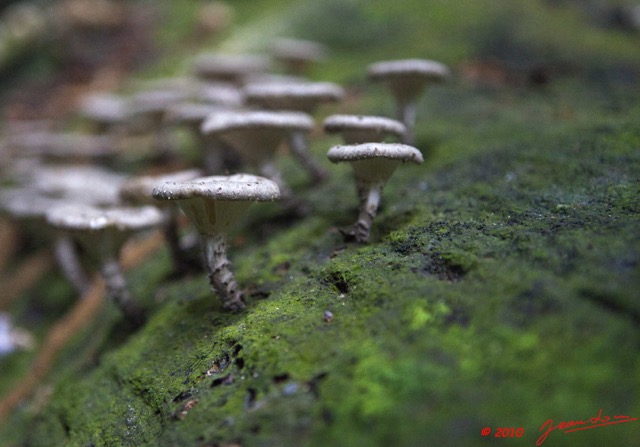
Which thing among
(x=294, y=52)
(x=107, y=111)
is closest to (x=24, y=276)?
(x=107, y=111)

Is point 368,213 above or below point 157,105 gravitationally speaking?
above

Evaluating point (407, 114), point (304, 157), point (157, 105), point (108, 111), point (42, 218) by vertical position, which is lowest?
point (42, 218)

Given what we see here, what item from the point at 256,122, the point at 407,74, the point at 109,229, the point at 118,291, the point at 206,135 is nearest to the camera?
the point at 256,122

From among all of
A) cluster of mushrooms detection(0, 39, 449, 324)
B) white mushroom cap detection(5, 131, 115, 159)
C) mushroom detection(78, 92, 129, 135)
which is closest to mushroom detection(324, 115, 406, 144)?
cluster of mushrooms detection(0, 39, 449, 324)

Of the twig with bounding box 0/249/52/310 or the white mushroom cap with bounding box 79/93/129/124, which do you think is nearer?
the twig with bounding box 0/249/52/310

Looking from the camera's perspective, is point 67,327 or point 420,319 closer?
point 420,319

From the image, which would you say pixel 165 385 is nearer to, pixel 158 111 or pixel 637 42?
pixel 158 111

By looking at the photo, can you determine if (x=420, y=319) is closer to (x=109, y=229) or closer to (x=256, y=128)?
(x=256, y=128)

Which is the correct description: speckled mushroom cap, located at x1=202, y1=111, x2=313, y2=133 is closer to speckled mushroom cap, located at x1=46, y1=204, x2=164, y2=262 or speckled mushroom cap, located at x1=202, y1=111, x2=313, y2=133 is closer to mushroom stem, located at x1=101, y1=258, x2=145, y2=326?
speckled mushroom cap, located at x1=46, y1=204, x2=164, y2=262
